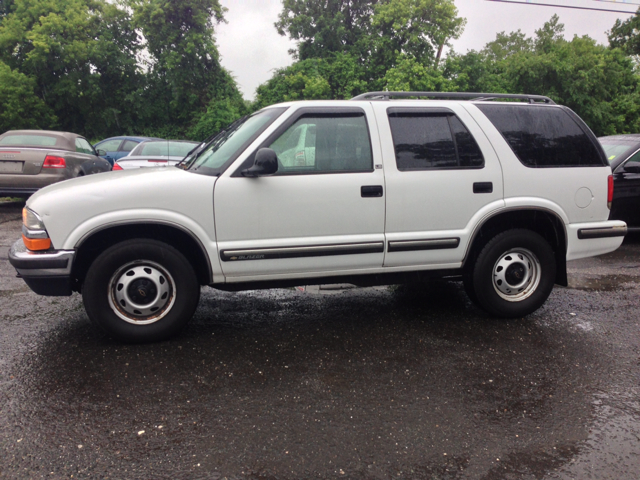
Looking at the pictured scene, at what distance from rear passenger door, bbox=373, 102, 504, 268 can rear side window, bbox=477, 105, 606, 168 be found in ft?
0.88

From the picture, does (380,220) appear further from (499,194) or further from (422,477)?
(422,477)

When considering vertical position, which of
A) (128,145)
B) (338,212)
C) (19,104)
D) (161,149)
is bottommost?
(338,212)

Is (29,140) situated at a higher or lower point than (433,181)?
higher

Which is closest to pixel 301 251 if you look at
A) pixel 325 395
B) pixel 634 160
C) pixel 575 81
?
pixel 325 395

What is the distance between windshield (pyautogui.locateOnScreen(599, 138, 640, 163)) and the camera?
766 cm

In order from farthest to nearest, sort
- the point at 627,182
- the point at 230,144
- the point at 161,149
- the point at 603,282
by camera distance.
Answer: the point at 161,149 → the point at 627,182 → the point at 603,282 → the point at 230,144

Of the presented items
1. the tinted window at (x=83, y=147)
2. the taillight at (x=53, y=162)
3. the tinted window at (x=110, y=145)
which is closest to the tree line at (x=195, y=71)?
the tinted window at (x=110, y=145)

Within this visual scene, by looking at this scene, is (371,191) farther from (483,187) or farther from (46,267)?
(46,267)

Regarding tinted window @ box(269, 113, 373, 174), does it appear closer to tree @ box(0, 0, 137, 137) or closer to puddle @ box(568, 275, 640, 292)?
puddle @ box(568, 275, 640, 292)

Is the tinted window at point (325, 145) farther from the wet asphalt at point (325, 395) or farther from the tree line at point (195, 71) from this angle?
the tree line at point (195, 71)

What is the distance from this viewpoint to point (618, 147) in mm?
7867

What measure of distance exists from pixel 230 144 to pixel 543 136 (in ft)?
8.97

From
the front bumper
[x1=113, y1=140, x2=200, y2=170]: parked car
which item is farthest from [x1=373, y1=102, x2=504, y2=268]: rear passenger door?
[x1=113, y1=140, x2=200, y2=170]: parked car

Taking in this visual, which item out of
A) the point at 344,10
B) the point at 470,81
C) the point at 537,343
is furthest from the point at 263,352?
the point at 344,10
